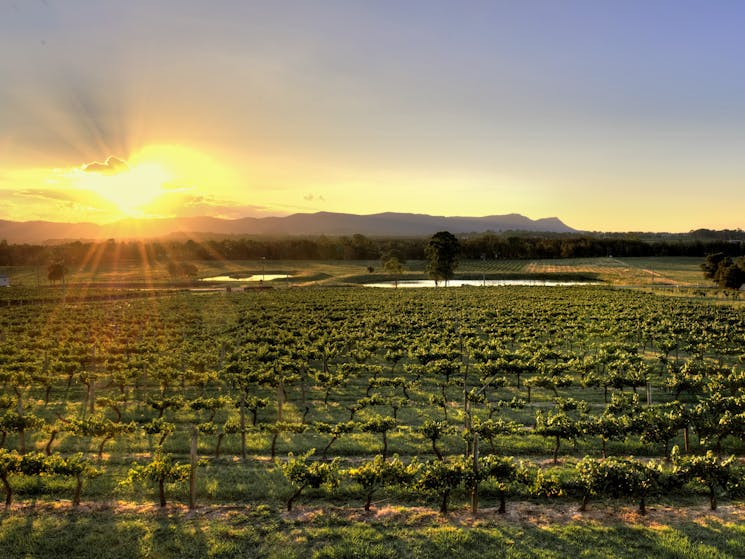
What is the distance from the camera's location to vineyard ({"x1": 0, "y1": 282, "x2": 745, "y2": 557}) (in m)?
19.4

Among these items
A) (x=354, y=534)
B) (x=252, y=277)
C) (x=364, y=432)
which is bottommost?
(x=364, y=432)

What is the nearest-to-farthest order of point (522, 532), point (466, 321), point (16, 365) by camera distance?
1. point (522, 532)
2. point (16, 365)
3. point (466, 321)

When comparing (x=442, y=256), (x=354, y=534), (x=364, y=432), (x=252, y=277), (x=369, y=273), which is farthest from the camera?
(x=252, y=277)

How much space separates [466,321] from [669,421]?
4714 centimetres

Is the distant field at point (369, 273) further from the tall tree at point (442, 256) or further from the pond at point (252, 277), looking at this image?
the tall tree at point (442, 256)

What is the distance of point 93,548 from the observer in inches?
659

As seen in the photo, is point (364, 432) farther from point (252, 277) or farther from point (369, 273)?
point (252, 277)

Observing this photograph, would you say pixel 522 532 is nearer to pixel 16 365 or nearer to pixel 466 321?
pixel 16 365

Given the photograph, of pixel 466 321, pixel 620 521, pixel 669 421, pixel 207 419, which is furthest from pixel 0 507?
pixel 466 321

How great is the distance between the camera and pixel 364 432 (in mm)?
29062

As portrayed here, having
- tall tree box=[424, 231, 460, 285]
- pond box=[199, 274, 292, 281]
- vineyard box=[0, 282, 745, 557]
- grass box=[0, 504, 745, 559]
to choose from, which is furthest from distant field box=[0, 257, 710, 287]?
grass box=[0, 504, 745, 559]

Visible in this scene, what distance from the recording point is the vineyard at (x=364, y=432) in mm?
19359

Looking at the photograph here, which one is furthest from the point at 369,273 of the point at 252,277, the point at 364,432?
the point at 364,432

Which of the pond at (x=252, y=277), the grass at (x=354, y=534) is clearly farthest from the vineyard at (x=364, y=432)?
the pond at (x=252, y=277)
